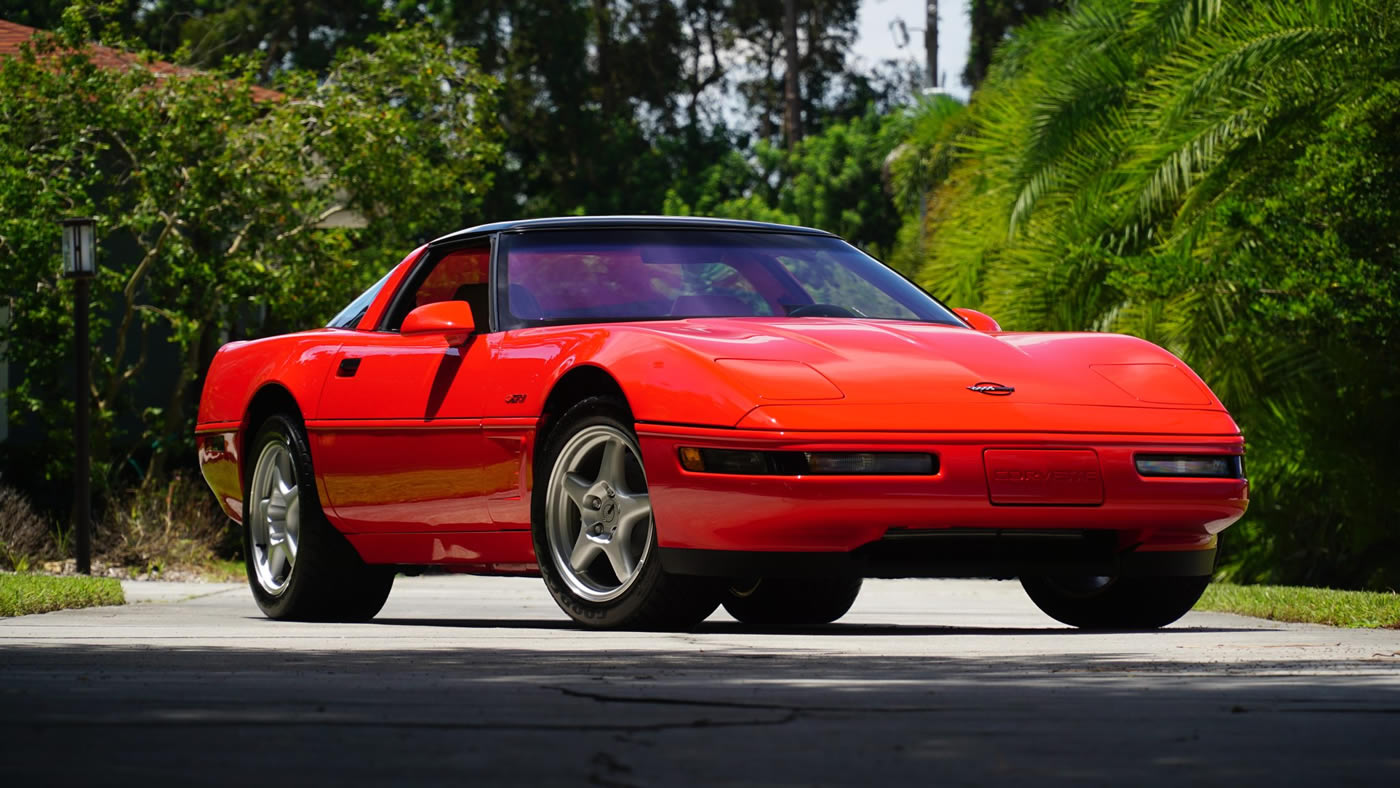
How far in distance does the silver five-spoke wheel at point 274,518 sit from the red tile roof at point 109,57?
10.6 meters

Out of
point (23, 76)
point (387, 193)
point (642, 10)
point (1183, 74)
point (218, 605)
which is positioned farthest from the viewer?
point (642, 10)

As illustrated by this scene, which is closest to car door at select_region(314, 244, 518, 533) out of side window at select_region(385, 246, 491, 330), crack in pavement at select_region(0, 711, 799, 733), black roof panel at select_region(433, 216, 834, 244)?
side window at select_region(385, 246, 491, 330)

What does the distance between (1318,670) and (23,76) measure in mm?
14917

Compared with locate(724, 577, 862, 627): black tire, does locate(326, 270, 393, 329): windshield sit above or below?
above

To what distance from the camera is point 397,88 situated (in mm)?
21016

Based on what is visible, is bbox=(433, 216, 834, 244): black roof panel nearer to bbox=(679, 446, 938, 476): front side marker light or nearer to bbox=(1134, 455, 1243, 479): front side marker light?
bbox=(679, 446, 938, 476): front side marker light

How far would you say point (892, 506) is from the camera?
6.57 m

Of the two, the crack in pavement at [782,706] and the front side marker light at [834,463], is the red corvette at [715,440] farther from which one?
the crack in pavement at [782,706]

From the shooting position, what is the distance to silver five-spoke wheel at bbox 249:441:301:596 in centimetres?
873

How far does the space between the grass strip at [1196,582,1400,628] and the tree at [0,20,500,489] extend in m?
10.3

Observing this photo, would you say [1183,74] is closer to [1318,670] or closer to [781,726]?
[1318,670]

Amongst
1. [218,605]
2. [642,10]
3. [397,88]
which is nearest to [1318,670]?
[218,605]

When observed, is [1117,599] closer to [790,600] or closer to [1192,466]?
[1192,466]

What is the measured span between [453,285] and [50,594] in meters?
2.24
